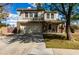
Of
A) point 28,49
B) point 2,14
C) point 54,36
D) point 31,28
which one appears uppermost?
point 2,14

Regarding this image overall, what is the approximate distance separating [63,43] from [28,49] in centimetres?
46

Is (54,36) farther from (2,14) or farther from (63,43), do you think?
(2,14)

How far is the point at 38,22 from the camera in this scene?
16.0 feet

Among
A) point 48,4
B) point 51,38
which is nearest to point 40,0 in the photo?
point 48,4

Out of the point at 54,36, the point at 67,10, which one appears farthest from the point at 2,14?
the point at 67,10

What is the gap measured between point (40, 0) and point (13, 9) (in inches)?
14.6

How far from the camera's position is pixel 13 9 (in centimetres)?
486

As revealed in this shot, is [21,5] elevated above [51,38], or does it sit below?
above

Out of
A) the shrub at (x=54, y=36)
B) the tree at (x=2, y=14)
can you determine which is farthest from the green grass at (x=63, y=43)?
the tree at (x=2, y=14)

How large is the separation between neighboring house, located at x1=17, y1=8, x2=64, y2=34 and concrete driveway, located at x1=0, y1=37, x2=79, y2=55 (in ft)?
0.61

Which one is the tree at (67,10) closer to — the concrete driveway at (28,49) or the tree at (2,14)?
the concrete driveway at (28,49)

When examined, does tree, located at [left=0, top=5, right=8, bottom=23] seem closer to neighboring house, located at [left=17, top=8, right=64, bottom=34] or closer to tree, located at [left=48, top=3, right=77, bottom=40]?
A: neighboring house, located at [left=17, top=8, right=64, bottom=34]

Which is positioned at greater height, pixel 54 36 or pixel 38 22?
pixel 38 22
